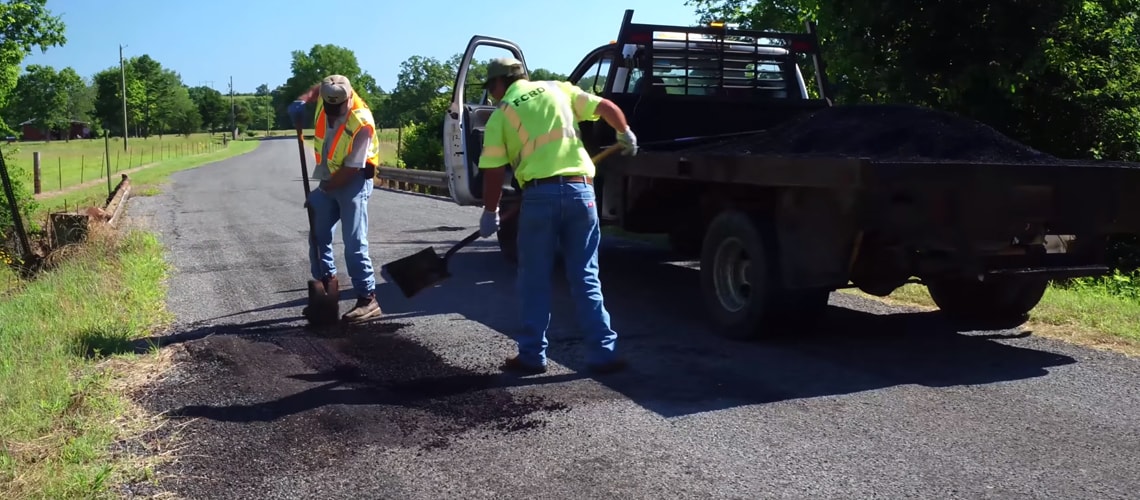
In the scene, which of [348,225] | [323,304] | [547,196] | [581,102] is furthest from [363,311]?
[581,102]

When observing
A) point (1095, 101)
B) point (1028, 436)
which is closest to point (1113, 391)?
point (1028, 436)

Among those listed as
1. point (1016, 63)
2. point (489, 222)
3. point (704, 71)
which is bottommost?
point (489, 222)

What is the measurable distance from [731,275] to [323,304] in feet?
8.95

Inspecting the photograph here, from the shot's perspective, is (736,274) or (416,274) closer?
(736,274)

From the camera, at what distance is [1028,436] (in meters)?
4.29

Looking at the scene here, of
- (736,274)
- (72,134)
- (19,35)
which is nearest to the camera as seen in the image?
(736,274)

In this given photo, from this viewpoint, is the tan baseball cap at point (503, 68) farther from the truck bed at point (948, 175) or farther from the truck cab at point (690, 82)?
the truck cab at point (690, 82)

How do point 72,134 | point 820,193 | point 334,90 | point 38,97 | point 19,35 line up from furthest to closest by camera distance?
point 72,134 < point 38,97 < point 19,35 < point 334,90 < point 820,193

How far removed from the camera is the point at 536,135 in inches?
211

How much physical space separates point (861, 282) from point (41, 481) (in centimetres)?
416

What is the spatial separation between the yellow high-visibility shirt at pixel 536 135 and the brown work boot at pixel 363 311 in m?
2.04

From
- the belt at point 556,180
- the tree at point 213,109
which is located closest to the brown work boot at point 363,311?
the belt at point 556,180

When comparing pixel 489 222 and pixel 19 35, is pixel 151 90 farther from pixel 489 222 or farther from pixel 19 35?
pixel 489 222

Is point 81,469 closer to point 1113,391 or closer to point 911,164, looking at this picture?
point 911,164
